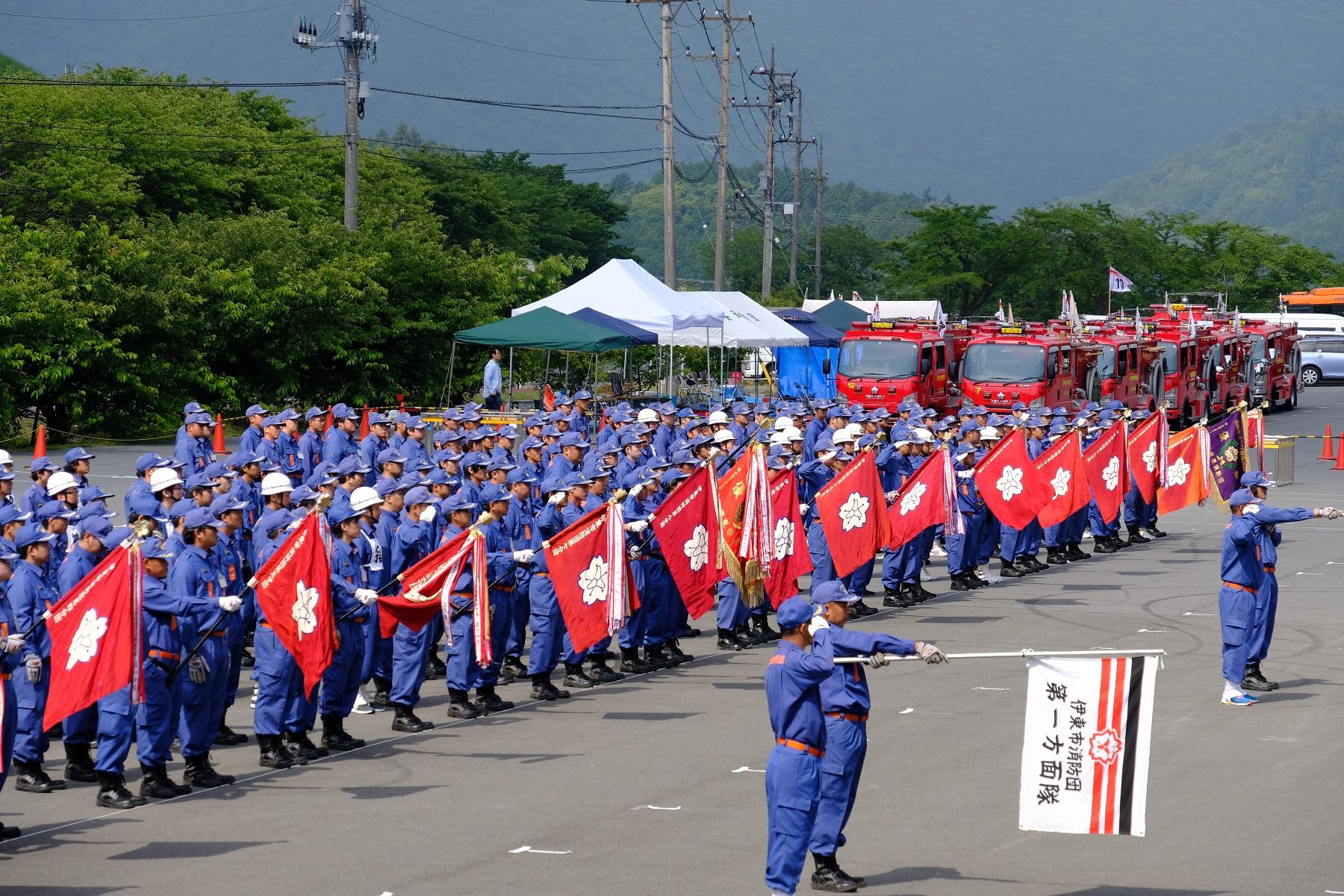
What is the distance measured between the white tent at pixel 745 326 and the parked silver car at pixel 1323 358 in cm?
3085

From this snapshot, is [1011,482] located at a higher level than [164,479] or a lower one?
lower

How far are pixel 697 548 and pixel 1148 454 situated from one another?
10.4 metres

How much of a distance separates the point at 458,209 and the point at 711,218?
10820 centimetres

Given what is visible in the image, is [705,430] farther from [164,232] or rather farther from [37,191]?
[37,191]

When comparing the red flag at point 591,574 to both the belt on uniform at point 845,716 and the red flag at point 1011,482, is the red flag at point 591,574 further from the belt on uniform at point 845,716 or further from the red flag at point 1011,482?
the red flag at point 1011,482

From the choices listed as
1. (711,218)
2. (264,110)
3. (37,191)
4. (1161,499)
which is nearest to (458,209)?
(264,110)

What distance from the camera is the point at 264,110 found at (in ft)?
206

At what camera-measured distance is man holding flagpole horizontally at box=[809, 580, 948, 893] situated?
28.9 ft

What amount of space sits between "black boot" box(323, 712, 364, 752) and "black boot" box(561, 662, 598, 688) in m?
2.64

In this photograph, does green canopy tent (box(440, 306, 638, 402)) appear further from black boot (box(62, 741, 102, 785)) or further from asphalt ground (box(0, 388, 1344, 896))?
black boot (box(62, 741, 102, 785))

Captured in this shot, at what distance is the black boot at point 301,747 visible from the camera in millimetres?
11586

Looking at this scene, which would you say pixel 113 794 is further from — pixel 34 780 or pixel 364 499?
pixel 364 499

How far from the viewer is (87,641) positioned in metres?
10.3

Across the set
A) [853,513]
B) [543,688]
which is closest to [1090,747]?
[543,688]
